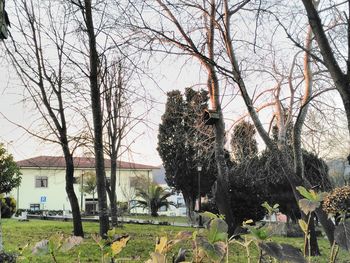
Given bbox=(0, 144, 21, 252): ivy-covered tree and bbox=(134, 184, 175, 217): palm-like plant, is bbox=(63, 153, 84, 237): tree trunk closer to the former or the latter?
bbox=(0, 144, 21, 252): ivy-covered tree

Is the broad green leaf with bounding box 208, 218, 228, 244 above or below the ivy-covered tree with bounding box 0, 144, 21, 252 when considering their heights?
below

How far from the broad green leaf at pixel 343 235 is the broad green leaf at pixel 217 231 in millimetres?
284

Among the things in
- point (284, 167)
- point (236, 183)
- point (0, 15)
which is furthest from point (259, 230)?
point (236, 183)

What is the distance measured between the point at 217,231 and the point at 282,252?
161 mm

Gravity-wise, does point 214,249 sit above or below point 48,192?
below

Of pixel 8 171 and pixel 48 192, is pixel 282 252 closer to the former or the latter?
pixel 8 171

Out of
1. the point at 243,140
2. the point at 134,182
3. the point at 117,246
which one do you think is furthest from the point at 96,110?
the point at 134,182

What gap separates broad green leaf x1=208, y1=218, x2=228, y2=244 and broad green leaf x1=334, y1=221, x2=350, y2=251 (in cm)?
28

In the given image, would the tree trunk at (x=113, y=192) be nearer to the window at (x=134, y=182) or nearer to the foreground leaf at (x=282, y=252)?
the foreground leaf at (x=282, y=252)

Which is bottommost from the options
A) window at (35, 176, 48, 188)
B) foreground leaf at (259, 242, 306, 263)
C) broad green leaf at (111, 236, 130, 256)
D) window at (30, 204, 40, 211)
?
foreground leaf at (259, 242, 306, 263)

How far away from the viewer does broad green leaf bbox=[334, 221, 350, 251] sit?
3.75 ft

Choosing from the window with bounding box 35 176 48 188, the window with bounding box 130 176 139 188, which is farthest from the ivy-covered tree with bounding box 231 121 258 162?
the window with bounding box 35 176 48 188

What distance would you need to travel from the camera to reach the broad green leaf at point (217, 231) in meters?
1.13

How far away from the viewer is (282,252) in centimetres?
110
